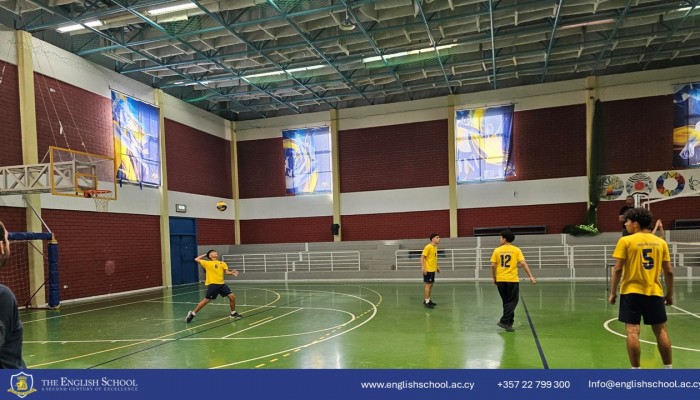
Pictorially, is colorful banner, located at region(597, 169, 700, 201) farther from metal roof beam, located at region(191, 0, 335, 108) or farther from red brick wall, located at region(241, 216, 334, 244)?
metal roof beam, located at region(191, 0, 335, 108)

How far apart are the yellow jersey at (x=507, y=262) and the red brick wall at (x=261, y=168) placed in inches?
738

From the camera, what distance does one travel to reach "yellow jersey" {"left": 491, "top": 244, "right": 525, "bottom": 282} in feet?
29.0

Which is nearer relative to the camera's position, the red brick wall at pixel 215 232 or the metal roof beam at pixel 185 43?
the metal roof beam at pixel 185 43

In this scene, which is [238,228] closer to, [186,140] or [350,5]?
[186,140]

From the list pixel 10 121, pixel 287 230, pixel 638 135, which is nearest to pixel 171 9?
pixel 10 121

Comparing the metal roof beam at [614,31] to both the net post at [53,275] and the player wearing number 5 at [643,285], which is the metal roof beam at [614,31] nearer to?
the player wearing number 5 at [643,285]

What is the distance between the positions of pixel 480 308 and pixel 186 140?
17.4 m

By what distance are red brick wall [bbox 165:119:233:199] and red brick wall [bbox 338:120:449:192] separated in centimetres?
698

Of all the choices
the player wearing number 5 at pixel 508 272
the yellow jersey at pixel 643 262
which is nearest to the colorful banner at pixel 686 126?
the player wearing number 5 at pixel 508 272

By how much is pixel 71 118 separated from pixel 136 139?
3.06m

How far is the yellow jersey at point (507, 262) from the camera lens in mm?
8836

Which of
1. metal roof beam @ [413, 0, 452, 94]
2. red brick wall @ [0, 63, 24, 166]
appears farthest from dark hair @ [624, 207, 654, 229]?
red brick wall @ [0, 63, 24, 166]
